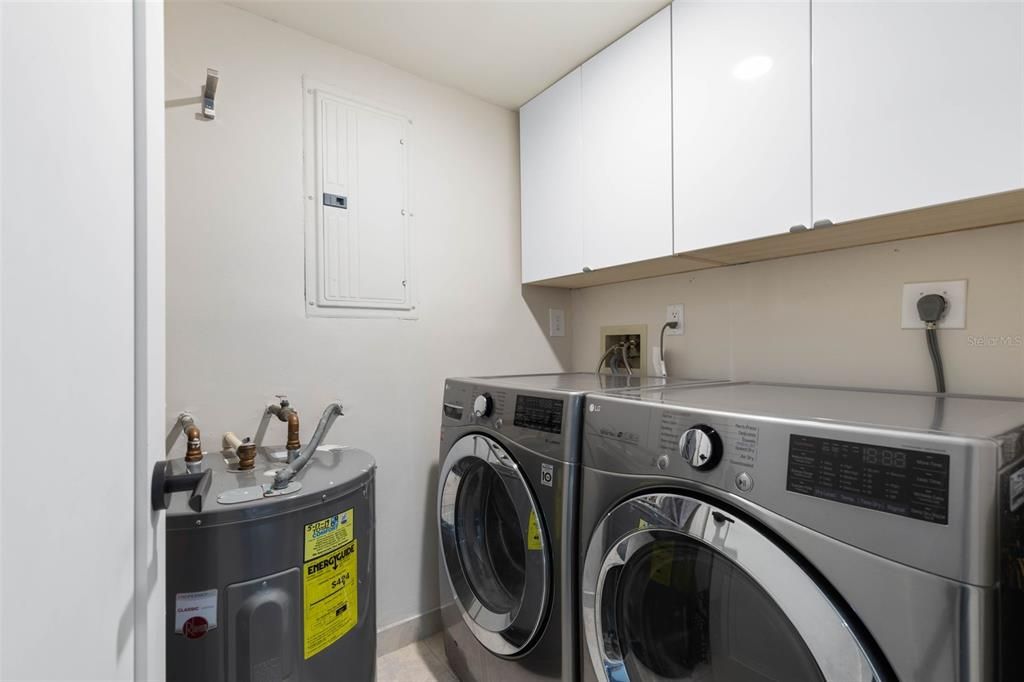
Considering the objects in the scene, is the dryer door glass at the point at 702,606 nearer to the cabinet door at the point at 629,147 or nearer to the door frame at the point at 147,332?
the door frame at the point at 147,332

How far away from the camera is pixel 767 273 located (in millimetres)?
1481

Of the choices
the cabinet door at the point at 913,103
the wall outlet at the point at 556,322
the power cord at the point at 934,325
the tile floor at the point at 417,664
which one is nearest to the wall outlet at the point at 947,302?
the power cord at the point at 934,325

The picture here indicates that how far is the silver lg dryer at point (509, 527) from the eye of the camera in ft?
3.56

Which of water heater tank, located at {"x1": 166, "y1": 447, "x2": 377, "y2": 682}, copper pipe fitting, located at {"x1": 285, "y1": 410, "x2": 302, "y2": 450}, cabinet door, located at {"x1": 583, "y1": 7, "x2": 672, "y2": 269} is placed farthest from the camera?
cabinet door, located at {"x1": 583, "y1": 7, "x2": 672, "y2": 269}

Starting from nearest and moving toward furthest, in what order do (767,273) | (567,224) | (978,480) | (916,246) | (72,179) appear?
(72,179) → (978,480) → (916,246) → (767,273) → (567,224)

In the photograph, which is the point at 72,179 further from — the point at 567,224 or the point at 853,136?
the point at 567,224

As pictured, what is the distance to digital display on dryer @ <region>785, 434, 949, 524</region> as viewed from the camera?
0.57 metres

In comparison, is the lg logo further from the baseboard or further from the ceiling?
the ceiling

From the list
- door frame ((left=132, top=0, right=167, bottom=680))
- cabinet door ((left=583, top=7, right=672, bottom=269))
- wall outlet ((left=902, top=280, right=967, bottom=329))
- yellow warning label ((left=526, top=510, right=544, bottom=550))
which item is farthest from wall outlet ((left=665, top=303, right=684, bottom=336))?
door frame ((left=132, top=0, right=167, bottom=680))

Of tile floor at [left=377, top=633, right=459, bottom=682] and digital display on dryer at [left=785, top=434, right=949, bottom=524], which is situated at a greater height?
digital display on dryer at [left=785, top=434, right=949, bottom=524]

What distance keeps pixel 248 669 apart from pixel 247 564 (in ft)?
0.74

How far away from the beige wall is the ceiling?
0.89 m

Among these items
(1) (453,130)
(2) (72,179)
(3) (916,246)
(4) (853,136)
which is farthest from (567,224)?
(2) (72,179)

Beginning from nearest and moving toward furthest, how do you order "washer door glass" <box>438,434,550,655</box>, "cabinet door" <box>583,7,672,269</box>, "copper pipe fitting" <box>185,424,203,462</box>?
"copper pipe fitting" <box>185,424,203,462</box> → "washer door glass" <box>438,434,550,655</box> → "cabinet door" <box>583,7,672,269</box>
